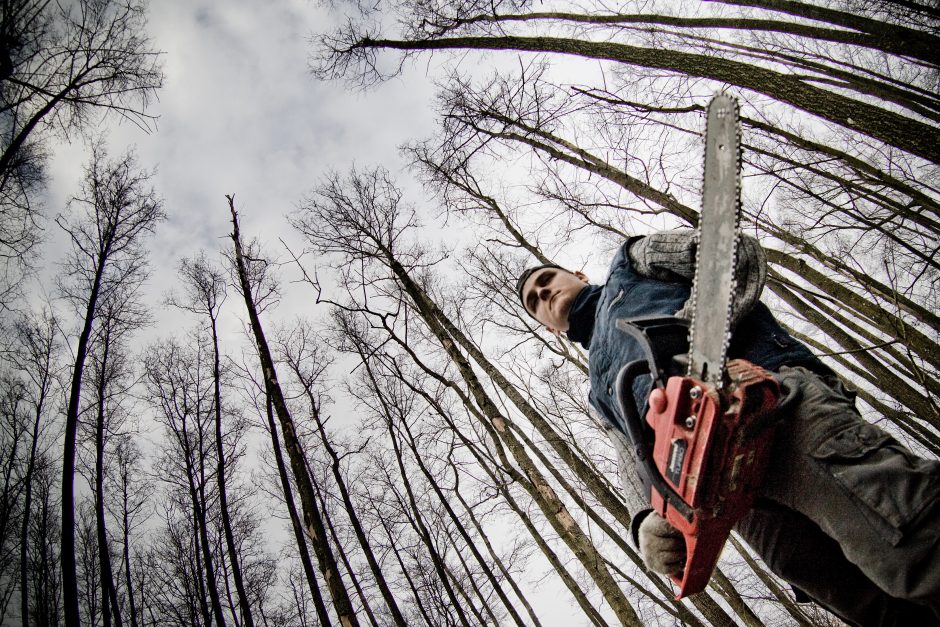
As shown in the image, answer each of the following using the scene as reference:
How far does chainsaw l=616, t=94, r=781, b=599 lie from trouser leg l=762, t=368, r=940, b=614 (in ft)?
0.27

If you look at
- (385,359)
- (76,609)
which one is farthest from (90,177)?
(76,609)

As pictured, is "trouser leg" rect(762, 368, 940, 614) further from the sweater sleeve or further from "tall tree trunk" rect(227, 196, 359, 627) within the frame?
"tall tree trunk" rect(227, 196, 359, 627)

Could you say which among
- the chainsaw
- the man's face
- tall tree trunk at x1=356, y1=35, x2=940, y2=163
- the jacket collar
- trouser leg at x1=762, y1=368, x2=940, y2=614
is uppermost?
tall tree trunk at x1=356, y1=35, x2=940, y2=163

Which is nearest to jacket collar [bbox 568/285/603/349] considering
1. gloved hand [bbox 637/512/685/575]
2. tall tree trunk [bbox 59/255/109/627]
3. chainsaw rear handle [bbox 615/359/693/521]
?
chainsaw rear handle [bbox 615/359/693/521]

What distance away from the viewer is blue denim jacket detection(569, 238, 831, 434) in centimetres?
133

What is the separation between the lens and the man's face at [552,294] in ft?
6.69

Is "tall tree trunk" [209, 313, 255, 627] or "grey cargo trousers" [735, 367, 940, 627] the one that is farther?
"tall tree trunk" [209, 313, 255, 627]

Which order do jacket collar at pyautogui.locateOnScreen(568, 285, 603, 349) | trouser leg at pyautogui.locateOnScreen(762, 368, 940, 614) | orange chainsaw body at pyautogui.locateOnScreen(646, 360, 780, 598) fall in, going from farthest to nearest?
1. jacket collar at pyautogui.locateOnScreen(568, 285, 603, 349)
2. orange chainsaw body at pyautogui.locateOnScreen(646, 360, 780, 598)
3. trouser leg at pyautogui.locateOnScreen(762, 368, 940, 614)

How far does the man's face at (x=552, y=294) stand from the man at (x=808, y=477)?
3.3 inches

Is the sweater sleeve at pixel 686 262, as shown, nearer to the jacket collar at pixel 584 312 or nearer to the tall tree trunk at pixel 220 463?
the jacket collar at pixel 584 312

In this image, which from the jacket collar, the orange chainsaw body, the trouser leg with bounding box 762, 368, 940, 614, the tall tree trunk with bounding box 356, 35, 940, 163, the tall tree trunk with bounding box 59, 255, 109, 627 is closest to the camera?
the trouser leg with bounding box 762, 368, 940, 614

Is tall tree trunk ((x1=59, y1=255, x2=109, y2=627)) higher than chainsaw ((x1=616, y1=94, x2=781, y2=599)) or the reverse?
higher

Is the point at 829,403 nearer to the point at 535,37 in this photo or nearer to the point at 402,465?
the point at 535,37

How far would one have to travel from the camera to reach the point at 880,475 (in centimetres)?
90
